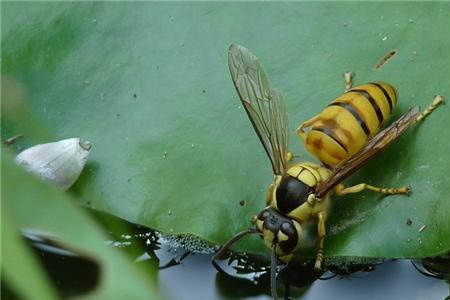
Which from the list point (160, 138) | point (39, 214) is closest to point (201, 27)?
point (160, 138)

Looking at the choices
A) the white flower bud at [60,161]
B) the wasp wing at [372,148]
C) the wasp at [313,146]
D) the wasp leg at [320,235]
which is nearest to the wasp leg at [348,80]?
the wasp at [313,146]

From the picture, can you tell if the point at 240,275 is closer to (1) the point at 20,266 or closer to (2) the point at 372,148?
(2) the point at 372,148

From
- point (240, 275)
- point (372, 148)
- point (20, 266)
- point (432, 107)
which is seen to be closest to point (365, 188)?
point (372, 148)

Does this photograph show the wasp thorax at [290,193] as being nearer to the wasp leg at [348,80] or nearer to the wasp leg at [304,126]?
the wasp leg at [304,126]

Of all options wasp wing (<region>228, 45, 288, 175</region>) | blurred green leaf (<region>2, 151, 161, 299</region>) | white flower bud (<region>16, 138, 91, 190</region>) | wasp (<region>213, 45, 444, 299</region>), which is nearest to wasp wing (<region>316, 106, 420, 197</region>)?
wasp (<region>213, 45, 444, 299</region>)

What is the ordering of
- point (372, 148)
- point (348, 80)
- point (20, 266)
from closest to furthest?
point (20, 266) < point (372, 148) < point (348, 80)

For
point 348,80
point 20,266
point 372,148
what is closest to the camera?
point 20,266

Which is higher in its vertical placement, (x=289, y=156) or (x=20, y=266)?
(x=20, y=266)
